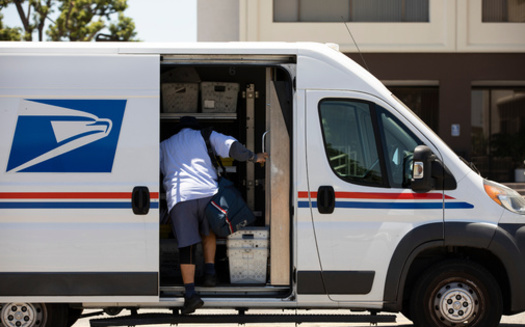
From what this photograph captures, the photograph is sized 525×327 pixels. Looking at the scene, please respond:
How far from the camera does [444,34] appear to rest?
63.1 feet

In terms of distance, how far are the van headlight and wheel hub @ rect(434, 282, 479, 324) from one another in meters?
0.72

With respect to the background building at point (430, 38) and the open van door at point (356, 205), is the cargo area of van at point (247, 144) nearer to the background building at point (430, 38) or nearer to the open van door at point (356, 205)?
the open van door at point (356, 205)

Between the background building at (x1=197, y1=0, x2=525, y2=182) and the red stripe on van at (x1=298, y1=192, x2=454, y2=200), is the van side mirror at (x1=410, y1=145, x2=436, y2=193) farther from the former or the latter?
the background building at (x1=197, y1=0, x2=525, y2=182)

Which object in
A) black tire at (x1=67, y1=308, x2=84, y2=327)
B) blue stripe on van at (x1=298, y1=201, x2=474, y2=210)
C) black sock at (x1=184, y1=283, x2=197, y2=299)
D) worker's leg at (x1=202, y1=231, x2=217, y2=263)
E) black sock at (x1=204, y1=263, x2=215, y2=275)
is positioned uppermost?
blue stripe on van at (x1=298, y1=201, x2=474, y2=210)

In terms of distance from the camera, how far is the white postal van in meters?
5.94

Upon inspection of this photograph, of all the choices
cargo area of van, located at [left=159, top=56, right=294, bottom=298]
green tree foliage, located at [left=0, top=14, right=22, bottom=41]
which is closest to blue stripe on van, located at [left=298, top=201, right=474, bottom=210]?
cargo area of van, located at [left=159, top=56, right=294, bottom=298]

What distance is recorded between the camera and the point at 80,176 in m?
5.95

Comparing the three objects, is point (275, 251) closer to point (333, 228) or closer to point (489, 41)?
point (333, 228)

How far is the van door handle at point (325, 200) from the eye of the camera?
5957mm

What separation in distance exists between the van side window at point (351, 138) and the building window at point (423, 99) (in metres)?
14.5

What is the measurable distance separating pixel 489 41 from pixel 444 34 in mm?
1218

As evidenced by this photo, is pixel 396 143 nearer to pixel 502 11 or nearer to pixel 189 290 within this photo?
pixel 189 290

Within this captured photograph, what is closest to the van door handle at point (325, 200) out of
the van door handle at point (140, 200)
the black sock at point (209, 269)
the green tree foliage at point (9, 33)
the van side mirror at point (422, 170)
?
the van side mirror at point (422, 170)

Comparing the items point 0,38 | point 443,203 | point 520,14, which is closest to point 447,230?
point 443,203
